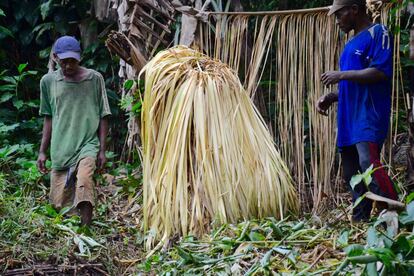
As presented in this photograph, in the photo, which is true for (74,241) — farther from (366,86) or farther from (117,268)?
(366,86)

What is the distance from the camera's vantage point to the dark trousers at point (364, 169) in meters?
4.57

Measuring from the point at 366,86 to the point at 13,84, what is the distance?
4.70 metres

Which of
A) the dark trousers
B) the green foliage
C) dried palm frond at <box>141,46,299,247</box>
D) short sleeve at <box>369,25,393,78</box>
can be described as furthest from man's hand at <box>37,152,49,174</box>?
the green foliage

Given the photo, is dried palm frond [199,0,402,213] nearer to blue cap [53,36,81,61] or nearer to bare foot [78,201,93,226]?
blue cap [53,36,81,61]

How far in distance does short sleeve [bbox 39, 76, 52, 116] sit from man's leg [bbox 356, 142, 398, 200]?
241cm

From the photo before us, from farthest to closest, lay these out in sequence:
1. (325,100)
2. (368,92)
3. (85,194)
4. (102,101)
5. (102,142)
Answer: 1. (102,101)
2. (102,142)
3. (85,194)
4. (325,100)
5. (368,92)

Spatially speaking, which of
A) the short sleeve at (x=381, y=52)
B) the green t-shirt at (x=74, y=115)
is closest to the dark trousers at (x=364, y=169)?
the short sleeve at (x=381, y=52)

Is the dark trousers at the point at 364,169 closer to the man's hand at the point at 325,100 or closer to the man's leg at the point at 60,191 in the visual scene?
the man's hand at the point at 325,100

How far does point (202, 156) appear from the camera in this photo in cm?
527

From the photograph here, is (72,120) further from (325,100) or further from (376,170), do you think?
(376,170)

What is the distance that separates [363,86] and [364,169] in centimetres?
51

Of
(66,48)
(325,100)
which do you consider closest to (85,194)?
(66,48)

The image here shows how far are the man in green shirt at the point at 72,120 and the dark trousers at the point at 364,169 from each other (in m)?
1.83

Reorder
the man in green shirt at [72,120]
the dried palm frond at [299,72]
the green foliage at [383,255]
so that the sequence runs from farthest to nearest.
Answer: the dried palm frond at [299,72], the man in green shirt at [72,120], the green foliage at [383,255]
